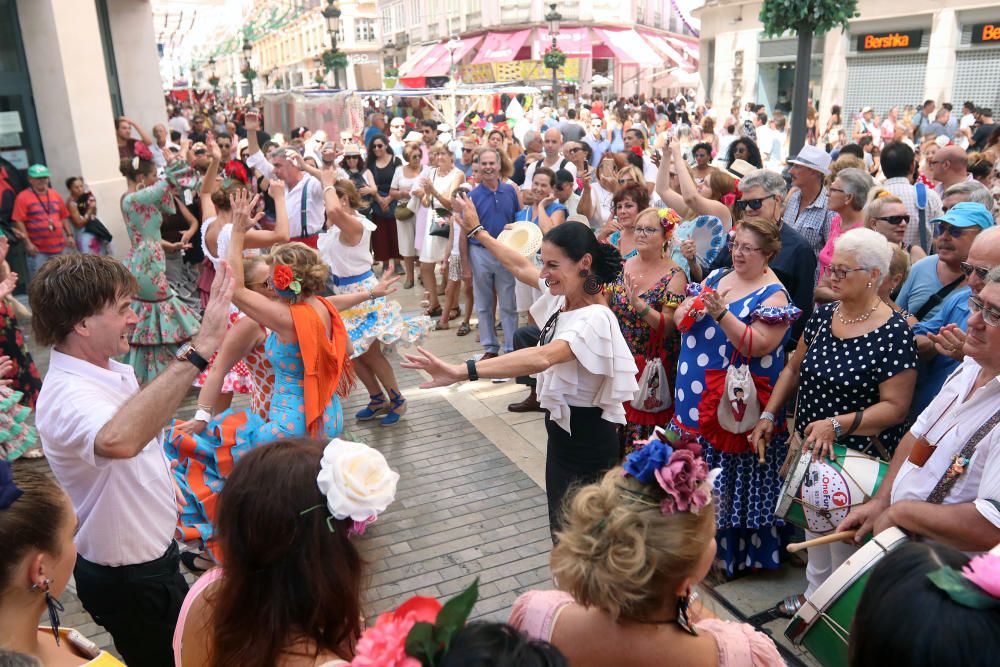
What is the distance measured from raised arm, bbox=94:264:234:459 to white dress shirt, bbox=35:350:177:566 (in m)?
0.06

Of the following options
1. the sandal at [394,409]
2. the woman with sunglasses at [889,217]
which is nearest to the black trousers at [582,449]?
the woman with sunglasses at [889,217]

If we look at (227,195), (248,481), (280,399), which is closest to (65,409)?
(248,481)

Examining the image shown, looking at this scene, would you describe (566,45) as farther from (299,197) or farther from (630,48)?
(299,197)

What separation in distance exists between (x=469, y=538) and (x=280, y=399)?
1.43 metres

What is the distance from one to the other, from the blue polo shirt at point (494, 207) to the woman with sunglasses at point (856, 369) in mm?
4302

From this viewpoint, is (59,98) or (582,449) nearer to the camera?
(582,449)

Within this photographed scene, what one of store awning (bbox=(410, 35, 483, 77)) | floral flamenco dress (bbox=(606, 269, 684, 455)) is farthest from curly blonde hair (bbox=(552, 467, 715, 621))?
store awning (bbox=(410, 35, 483, 77))

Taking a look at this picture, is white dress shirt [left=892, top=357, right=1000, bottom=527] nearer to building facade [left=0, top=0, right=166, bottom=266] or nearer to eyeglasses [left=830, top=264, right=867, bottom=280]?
eyeglasses [left=830, top=264, right=867, bottom=280]

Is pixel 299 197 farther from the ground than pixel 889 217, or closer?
closer

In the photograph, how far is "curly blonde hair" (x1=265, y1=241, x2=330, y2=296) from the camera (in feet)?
13.6

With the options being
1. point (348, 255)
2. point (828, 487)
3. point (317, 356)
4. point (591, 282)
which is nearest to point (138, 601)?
point (317, 356)

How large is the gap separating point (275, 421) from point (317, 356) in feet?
1.45

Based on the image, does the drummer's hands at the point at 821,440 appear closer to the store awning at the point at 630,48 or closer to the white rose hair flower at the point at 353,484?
the white rose hair flower at the point at 353,484

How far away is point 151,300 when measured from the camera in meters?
6.38
